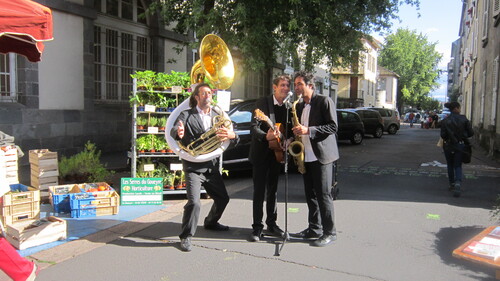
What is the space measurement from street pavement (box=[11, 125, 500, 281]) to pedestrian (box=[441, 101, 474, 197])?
0.44m

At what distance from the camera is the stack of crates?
21.4ft

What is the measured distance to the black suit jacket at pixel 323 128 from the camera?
14.9ft

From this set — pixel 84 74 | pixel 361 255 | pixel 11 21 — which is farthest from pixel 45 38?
pixel 84 74

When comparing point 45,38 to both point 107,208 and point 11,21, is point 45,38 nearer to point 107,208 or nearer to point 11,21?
point 11,21

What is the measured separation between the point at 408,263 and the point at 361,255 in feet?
1.56

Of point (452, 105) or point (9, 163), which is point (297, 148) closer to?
point (9, 163)

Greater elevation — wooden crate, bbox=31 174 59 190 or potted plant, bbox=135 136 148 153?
potted plant, bbox=135 136 148 153

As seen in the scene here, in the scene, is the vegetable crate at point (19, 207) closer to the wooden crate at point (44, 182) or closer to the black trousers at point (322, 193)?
the wooden crate at point (44, 182)

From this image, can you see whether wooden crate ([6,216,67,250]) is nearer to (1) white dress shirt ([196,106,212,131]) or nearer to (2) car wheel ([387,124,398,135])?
(1) white dress shirt ([196,106,212,131])

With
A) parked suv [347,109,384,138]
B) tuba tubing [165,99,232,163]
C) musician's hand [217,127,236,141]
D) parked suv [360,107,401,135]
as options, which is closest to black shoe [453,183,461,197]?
tuba tubing [165,99,232,163]

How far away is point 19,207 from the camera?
16.2 feet

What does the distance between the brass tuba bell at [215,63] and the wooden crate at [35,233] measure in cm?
266

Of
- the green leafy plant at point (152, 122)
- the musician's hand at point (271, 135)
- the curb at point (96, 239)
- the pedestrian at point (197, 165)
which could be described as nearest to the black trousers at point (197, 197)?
Answer: the pedestrian at point (197, 165)

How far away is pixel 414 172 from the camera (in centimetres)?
1008
